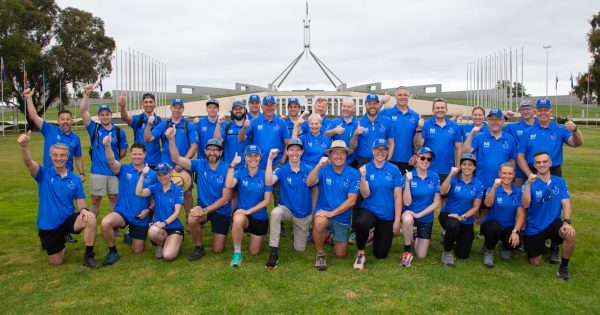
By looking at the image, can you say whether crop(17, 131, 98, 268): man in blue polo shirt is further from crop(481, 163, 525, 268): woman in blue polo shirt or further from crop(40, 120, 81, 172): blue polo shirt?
crop(481, 163, 525, 268): woman in blue polo shirt

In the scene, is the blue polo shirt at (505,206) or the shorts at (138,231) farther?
the shorts at (138,231)

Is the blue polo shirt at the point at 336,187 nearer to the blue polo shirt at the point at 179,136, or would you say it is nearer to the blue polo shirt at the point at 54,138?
the blue polo shirt at the point at 179,136

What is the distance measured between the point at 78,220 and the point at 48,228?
395mm

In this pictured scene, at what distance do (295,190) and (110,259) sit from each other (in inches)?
100

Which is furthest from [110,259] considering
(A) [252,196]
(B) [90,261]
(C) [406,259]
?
(C) [406,259]

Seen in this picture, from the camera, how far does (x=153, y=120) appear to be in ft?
23.0

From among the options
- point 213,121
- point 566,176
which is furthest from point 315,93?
point 213,121

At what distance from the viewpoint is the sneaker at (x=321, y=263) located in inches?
212

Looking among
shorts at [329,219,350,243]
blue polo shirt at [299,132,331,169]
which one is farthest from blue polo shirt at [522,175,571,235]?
blue polo shirt at [299,132,331,169]

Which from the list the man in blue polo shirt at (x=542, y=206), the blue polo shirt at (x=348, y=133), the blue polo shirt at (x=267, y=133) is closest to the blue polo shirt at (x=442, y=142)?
the blue polo shirt at (x=348, y=133)

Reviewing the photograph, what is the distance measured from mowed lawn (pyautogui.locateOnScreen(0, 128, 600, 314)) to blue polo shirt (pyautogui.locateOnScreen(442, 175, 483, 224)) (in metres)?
0.67

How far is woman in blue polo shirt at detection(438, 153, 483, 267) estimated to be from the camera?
5688 millimetres

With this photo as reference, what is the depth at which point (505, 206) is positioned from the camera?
566 cm

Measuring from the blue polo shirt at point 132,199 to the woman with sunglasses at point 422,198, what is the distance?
11.3 feet
